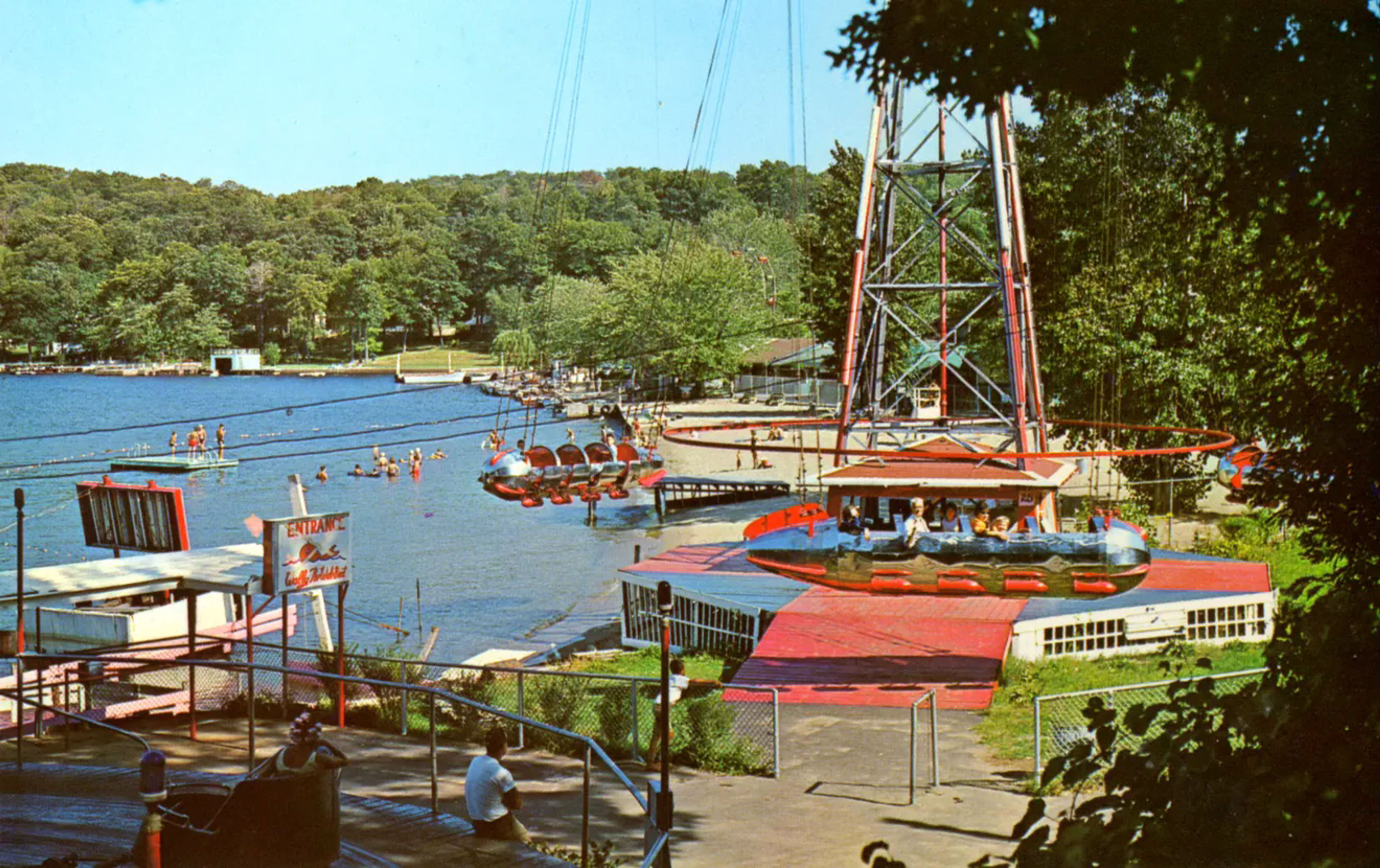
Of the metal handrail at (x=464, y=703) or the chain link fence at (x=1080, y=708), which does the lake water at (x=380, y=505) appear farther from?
the metal handrail at (x=464, y=703)

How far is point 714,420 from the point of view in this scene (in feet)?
251

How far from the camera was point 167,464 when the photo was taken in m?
75.9

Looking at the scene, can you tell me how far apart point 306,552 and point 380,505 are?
4912 centimetres

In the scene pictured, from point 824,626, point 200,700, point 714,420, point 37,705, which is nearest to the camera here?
point 37,705

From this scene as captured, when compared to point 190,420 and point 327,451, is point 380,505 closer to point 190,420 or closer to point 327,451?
point 190,420

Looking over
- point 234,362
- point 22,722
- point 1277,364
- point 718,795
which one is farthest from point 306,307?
point 1277,364

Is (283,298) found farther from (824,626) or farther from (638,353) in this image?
(824,626)

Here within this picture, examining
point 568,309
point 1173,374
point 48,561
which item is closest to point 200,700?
point 1173,374

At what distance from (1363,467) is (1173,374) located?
28.4m

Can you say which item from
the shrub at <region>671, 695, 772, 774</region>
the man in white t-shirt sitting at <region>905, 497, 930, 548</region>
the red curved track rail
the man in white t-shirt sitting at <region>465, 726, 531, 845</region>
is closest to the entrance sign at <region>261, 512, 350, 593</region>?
the red curved track rail

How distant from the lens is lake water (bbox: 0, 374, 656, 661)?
135 feet

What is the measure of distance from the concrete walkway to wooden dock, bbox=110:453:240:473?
186 feet

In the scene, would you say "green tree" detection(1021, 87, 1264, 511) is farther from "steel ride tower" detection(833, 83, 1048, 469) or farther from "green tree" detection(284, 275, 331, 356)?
"green tree" detection(284, 275, 331, 356)

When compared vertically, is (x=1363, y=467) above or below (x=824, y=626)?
above
